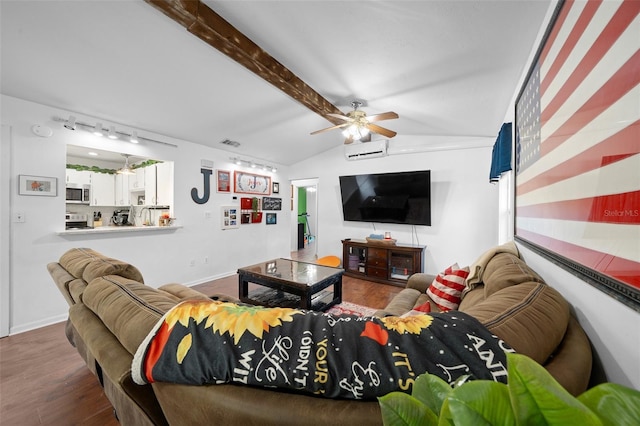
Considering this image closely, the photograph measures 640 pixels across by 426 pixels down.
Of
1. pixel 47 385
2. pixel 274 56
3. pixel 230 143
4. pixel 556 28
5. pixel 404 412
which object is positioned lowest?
pixel 47 385

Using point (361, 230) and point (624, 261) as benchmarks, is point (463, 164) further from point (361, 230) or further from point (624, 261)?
point (624, 261)

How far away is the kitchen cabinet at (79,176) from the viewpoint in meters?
3.83

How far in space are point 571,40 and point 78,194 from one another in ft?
17.6

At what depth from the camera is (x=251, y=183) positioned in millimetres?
4805

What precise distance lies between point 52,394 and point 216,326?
2.06 metres

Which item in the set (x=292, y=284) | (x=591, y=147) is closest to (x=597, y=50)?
(x=591, y=147)

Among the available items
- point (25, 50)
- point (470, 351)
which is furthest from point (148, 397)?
point (25, 50)

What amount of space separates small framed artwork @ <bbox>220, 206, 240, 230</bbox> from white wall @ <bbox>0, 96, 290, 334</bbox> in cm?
9

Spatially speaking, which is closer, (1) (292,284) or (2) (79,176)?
(1) (292,284)

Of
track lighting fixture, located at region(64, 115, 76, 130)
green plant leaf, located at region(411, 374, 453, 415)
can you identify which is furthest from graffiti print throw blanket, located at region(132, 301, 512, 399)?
track lighting fixture, located at region(64, 115, 76, 130)

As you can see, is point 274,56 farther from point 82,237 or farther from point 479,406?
point 82,237

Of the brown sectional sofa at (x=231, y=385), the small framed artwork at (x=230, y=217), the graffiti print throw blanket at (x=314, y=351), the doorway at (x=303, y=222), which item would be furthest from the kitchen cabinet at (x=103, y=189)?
the graffiti print throw blanket at (x=314, y=351)

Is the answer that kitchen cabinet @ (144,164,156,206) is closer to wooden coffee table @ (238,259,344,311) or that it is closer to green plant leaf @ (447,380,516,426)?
wooden coffee table @ (238,259,344,311)

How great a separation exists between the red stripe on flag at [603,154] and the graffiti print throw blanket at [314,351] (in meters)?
0.64
